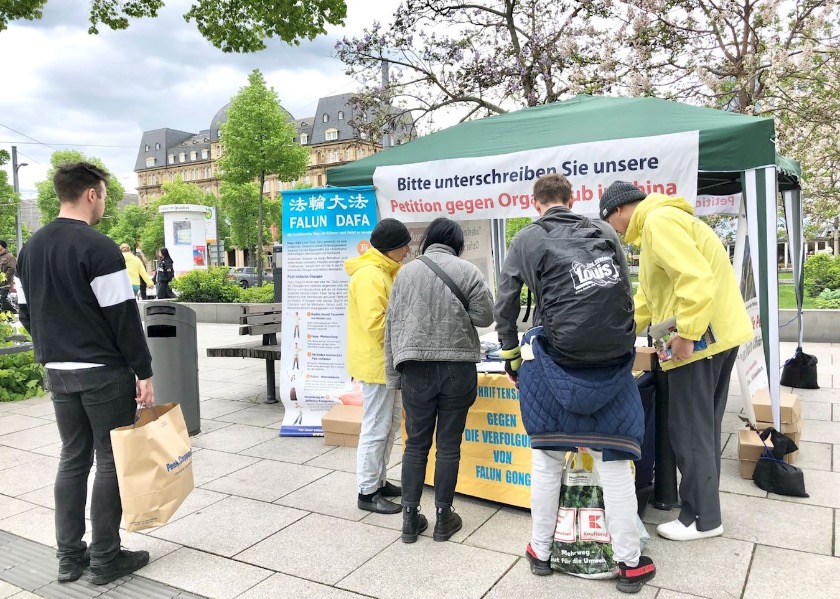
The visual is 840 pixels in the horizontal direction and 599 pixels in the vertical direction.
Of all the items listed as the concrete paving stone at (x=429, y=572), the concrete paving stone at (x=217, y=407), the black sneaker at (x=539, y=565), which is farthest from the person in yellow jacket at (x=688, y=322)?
the concrete paving stone at (x=217, y=407)

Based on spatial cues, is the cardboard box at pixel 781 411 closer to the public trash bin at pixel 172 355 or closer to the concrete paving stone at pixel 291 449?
the concrete paving stone at pixel 291 449

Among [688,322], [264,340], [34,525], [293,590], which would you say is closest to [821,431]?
[688,322]

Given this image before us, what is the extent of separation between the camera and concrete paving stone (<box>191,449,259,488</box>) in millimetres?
4524

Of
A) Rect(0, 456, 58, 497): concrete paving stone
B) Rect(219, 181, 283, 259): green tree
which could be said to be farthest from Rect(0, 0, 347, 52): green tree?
Rect(219, 181, 283, 259): green tree

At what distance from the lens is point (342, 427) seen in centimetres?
514

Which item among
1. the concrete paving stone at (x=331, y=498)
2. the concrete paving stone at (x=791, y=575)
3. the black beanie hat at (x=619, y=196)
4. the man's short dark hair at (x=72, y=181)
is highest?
the man's short dark hair at (x=72, y=181)

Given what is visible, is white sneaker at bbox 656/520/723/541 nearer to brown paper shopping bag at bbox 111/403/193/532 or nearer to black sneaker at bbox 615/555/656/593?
black sneaker at bbox 615/555/656/593

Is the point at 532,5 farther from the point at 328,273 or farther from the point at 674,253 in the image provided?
the point at 674,253

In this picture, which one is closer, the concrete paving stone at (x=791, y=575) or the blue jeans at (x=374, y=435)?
the concrete paving stone at (x=791, y=575)

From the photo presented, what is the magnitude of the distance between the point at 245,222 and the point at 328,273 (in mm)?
40861

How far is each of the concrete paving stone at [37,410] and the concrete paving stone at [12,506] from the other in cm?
243

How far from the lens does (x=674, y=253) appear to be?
3.00m

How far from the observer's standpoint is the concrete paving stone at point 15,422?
5953 mm

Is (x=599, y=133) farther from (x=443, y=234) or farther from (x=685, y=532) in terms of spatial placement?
(x=685, y=532)
